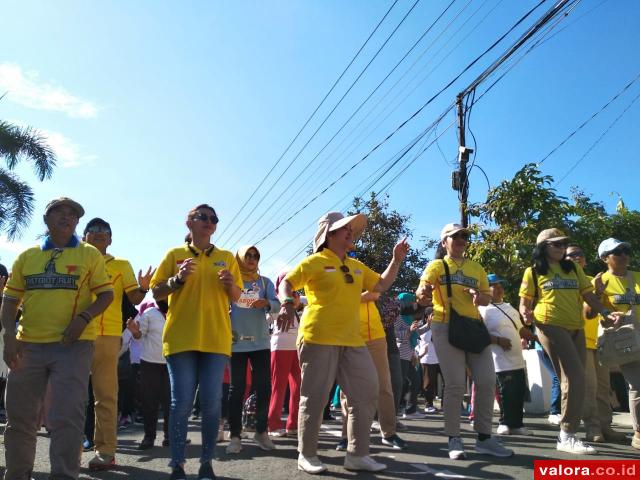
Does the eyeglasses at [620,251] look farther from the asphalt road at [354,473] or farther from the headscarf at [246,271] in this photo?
the headscarf at [246,271]

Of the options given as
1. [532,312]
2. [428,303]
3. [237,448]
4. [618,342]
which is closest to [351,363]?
[428,303]

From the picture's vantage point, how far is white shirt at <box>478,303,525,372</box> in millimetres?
7695

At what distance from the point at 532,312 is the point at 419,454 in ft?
5.91

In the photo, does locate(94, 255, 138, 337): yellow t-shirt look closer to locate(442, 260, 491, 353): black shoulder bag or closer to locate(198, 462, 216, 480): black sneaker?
locate(198, 462, 216, 480): black sneaker

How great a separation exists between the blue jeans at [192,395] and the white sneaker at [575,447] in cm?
330

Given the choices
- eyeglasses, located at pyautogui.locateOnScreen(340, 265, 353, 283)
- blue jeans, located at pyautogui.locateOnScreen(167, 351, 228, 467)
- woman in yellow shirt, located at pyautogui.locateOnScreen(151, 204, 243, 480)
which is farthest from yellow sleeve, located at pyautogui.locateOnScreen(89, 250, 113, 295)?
Result: eyeglasses, located at pyautogui.locateOnScreen(340, 265, 353, 283)

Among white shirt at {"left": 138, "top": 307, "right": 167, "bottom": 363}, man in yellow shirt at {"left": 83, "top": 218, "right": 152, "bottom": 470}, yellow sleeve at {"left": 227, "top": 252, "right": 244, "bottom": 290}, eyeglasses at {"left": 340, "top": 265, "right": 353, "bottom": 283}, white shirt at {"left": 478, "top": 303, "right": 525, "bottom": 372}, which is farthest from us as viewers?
white shirt at {"left": 478, "top": 303, "right": 525, "bottom": 372}

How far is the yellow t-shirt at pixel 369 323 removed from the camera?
241 inches

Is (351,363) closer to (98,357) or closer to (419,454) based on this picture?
(419,454)

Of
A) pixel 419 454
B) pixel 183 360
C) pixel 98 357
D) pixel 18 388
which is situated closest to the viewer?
pixel 18 388

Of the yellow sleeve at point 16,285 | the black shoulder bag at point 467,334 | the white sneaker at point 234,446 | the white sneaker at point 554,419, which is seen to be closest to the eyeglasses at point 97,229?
the yellow sleeve at point 16,285

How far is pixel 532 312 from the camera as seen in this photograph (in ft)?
20.0

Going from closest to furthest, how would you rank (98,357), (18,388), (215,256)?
(18,388)
(215,256)
(98,357)

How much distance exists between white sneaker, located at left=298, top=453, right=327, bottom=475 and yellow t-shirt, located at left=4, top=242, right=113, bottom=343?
1.92 m
